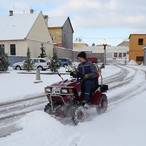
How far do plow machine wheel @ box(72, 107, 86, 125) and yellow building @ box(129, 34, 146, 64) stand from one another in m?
47.1

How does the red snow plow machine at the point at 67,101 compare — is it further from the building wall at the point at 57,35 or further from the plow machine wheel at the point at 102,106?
the building wall at the point at 57,35

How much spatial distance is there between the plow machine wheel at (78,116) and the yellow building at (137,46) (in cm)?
4706

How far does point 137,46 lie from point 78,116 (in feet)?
156

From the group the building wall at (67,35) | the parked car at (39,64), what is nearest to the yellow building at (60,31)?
the building wall at (67,35)

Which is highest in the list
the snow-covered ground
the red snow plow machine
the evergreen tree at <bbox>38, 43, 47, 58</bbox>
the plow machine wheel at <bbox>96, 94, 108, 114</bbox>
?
the evergreen tree at <bbox>38, 43, 47, 58</bbox>

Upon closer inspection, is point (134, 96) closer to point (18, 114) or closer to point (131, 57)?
point (18, 114)

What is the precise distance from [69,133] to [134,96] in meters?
5.96

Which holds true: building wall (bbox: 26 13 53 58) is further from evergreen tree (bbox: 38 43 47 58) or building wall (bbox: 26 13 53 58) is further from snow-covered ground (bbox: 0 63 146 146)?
snow-covered ground (bbox: 0 63 146 146)

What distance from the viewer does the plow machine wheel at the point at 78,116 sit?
23.4 feet

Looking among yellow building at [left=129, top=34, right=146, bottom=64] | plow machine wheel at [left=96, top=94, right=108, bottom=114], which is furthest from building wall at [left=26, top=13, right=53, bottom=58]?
plow machine wheel at [left=96, top=94, right=108, bottom=114]

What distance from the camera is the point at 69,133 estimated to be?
6.45m

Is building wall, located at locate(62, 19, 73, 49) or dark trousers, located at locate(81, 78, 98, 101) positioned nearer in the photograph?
dark trousers, located at locate(81, 78, 98, 101)

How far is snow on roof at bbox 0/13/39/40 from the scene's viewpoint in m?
41.3

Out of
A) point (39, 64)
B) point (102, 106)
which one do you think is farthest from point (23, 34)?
point (102, 106)
